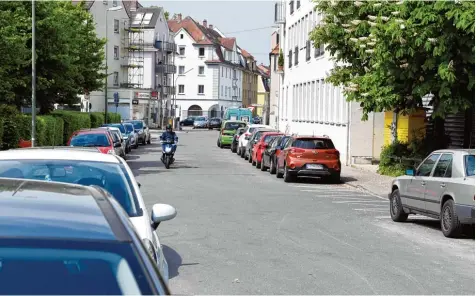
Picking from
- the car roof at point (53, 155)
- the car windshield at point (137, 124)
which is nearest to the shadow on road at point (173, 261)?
the car roof at point (53, 155)

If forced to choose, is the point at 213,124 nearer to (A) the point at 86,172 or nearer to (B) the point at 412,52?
(B) the point at 412,52

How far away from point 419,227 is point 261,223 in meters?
2.87

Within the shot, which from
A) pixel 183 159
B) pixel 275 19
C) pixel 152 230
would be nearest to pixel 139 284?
pixel 152 230

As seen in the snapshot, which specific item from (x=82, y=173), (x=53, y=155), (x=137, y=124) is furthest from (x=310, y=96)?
(x=82, y=173)

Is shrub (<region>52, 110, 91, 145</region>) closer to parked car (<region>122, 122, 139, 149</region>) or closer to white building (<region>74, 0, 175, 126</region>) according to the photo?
parked car (<region>122, 122, 139, 149</region>)

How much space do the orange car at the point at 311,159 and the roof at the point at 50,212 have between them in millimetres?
25156

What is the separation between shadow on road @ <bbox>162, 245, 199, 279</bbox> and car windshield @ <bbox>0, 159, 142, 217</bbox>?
7.56 feet

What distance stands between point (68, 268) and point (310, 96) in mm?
51278

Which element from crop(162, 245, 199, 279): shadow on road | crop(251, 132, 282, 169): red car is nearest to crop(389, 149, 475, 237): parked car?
crop(162, 245, 199, 279): shadow on road

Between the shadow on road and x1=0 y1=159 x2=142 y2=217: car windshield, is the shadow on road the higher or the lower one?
the lower one

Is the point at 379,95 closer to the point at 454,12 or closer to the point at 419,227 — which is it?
the point at 454,12

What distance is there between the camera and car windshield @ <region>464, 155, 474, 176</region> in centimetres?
1528

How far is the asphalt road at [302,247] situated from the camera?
10.3 metres

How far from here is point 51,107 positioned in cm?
4762
